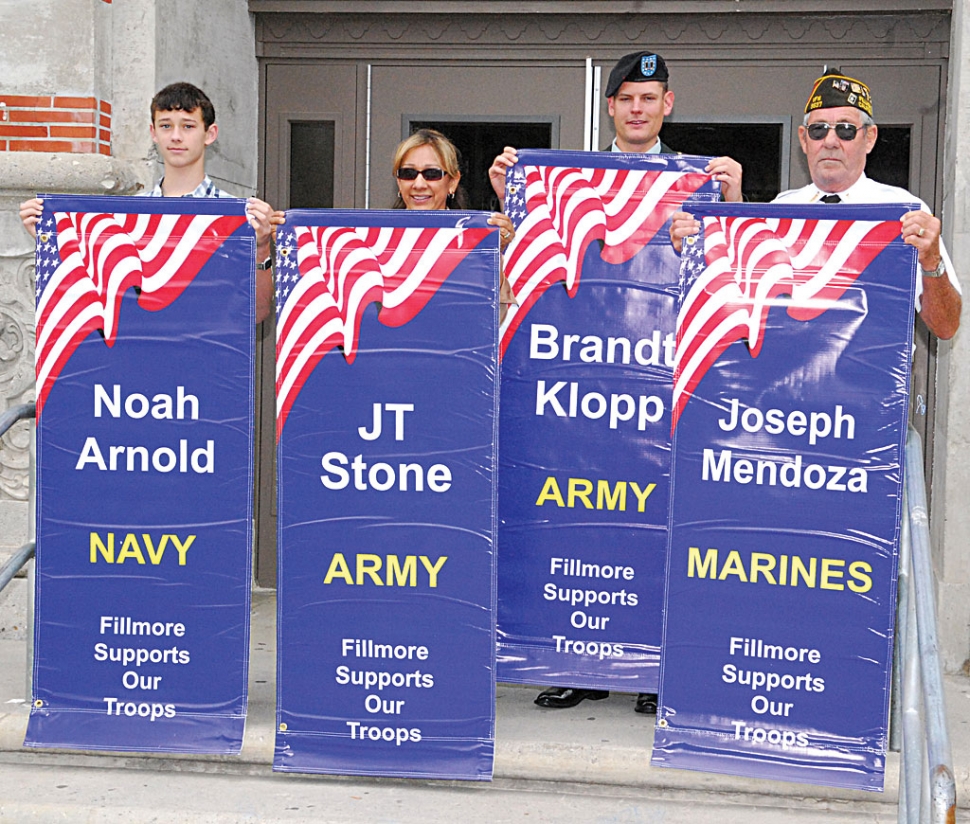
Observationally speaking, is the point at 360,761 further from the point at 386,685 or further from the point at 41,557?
the point at 41,557

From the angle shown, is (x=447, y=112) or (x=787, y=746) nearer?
(x=787, y=746)

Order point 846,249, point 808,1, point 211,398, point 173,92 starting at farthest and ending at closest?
point 808,1, point 173,92, point 211,398, point 846,249

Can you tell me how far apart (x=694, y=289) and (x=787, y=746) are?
1374 mm

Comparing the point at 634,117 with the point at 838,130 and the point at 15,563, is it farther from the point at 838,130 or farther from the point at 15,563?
the point at 15,563

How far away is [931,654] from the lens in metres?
2.80

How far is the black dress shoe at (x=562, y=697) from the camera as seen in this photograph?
4.30 m

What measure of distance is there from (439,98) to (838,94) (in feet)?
8.07

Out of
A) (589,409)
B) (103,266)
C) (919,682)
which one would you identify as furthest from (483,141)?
(919,682)

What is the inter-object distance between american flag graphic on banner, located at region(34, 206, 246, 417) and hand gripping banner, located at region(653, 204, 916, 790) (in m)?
1.56

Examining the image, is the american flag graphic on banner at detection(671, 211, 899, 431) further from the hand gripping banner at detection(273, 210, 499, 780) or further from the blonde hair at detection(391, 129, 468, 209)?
the blonde hair at detection(391, 129, 468, 209)

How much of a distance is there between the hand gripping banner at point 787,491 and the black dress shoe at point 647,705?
21.6 inches

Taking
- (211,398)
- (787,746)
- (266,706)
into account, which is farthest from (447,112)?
(787,746)

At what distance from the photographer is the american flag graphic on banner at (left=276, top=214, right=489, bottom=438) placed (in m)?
3.78

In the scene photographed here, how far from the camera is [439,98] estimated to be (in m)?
5.94
